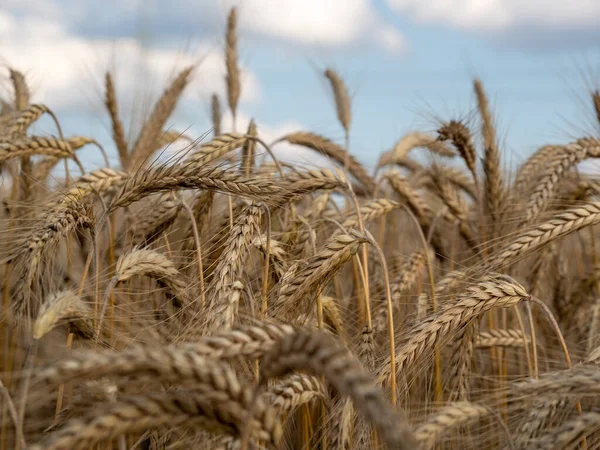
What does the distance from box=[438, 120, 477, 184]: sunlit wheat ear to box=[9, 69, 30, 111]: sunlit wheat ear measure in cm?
262

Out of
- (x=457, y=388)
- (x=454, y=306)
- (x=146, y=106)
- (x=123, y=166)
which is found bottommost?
(x=457, y=388)

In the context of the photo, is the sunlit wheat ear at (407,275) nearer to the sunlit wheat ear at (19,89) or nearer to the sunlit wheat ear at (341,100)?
the sunlit wheat ear at (341,100)

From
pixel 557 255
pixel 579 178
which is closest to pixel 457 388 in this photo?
pixel 579 178

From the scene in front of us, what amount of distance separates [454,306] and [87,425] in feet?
3.83

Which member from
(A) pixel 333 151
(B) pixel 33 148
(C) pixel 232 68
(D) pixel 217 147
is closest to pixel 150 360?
(D) pixel 217 147

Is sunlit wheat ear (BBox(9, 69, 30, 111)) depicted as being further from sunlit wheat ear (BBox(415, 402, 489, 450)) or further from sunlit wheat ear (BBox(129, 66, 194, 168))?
sunlit wheat ear (BBox(415, 402, 489, 450))

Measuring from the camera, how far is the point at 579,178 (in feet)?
13.5

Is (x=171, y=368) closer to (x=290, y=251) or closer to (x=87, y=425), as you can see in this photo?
(x=87, y=425)

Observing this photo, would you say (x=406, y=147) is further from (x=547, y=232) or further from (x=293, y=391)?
(x=293, y=391)

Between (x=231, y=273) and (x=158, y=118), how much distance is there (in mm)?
2643

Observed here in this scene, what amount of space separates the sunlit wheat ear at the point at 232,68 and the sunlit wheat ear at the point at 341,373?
3313 mm

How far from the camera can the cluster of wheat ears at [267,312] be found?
1338 millimetres

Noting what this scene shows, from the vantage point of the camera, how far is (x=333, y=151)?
4.62 m

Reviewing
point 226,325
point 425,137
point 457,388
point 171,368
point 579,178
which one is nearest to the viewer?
point 171,368
